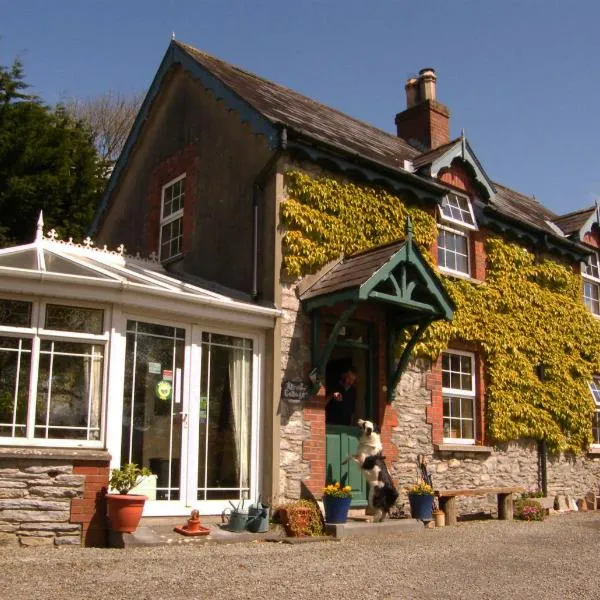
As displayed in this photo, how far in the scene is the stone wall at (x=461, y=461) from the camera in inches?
490

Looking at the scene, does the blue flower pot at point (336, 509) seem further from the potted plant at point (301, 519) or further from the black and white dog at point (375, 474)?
the black and white dog at point (375, 474)

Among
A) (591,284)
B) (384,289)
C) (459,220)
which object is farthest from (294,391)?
(591,284)

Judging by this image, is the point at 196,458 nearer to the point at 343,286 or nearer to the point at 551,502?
the point at 343,286

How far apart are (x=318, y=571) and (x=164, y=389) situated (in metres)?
3.56

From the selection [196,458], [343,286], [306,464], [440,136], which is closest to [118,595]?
[196,458]

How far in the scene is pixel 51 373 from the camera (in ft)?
30.2

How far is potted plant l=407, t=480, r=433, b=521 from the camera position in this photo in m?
11.4

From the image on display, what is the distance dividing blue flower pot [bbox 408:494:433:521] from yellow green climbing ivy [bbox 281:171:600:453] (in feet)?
8.63

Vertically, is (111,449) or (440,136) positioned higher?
(440,136)

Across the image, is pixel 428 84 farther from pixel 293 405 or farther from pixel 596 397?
pixel 293 405

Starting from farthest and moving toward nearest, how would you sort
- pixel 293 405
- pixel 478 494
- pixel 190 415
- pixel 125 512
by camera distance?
pixel 478 494
pixel 293 405
pixel 190 415
pixel 125 512

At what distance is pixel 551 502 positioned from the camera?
1453cm

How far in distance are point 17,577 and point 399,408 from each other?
7126 mm

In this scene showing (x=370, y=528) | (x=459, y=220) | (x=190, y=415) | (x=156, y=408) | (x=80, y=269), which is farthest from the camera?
(x=459, y=220)
